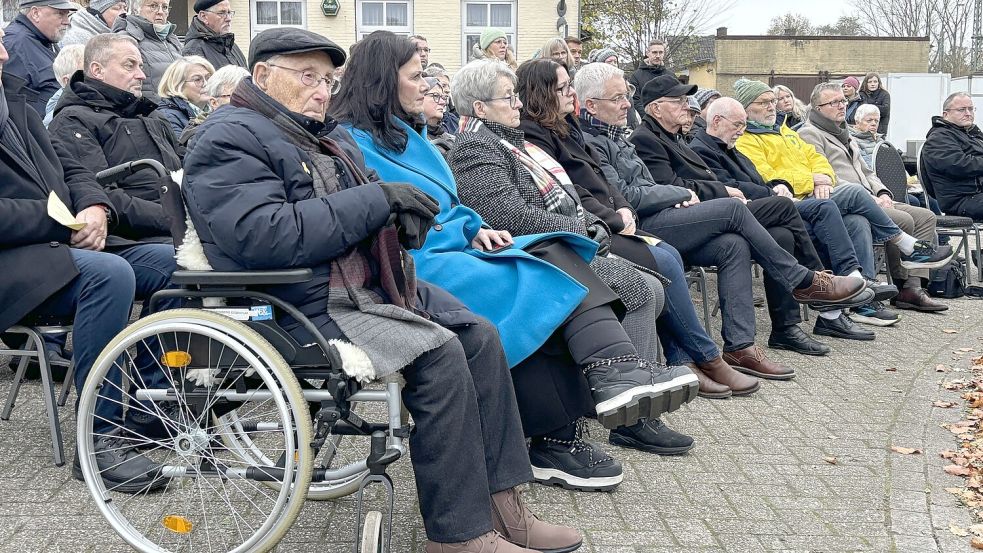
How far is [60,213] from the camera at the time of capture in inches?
166

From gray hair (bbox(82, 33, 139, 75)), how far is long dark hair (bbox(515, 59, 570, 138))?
6.76ft

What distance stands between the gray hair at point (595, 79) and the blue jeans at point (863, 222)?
2.54 metres

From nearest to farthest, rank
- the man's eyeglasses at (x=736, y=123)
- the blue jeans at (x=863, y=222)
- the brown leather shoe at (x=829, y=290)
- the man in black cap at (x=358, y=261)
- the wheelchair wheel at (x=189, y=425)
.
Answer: the wheelchair wheel at (x=189, y=425) → the man in black cap at (x=358, y=261) → the brown leather shoe at (x=829, y=290) → the man's eyeglasses at (x=736, y=123) → the blue jeans at (x=863, y=222)

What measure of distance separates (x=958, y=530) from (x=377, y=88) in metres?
2.80

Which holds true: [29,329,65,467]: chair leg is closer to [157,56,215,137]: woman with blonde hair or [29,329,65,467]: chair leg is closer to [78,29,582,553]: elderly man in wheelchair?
[78,29,582,553]: elderly man in wheelchair

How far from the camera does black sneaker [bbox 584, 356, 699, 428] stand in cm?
382

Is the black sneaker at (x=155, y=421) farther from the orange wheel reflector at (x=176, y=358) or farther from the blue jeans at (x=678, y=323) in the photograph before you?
the blue jeans at (x=678, y=323)

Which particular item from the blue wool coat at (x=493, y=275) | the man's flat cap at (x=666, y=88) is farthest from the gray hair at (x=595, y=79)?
the blue wool coat at (x=493, y=275)

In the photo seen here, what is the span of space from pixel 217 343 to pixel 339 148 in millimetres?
817

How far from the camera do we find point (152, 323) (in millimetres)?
3137

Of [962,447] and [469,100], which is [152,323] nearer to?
[469,100]

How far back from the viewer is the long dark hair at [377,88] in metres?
4.15

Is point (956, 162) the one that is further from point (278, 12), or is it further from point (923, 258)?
point (278, 12)

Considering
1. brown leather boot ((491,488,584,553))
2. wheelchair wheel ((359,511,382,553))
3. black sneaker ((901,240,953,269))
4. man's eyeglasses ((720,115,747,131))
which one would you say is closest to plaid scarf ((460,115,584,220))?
brown leather boot ((491,488,584,553))
